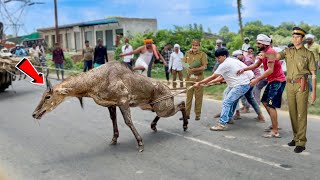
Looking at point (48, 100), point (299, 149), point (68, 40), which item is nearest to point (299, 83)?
point (299, 149)

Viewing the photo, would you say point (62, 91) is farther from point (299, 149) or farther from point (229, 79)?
point (299, 149)

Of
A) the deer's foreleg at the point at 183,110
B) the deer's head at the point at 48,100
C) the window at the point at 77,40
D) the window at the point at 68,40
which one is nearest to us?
the deer's head at the point at 48,100

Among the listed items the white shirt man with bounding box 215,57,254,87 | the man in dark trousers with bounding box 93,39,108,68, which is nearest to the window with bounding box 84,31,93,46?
the man in dark trousers with bounding box 93,39,108,68

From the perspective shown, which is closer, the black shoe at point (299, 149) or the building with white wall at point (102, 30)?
the black shoe at point (299, 149)

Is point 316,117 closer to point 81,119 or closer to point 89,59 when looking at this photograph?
point 81,119

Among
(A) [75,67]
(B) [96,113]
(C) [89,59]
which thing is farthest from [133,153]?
(A) [75,67]

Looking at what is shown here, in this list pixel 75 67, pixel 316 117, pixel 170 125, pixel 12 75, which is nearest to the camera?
pixel 170 125

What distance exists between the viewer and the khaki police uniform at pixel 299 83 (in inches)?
209

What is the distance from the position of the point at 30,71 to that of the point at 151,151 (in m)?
2.27

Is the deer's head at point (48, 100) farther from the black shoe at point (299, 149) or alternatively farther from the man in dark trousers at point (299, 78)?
the black shoe at point (299, 149)

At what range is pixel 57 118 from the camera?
30.2 feet

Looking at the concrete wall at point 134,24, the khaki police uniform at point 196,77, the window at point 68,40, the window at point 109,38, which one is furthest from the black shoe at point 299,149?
the window at point 68,40

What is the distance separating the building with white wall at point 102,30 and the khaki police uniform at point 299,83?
24124mm

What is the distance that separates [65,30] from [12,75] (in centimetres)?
2958
